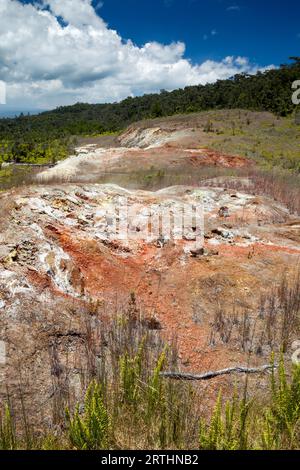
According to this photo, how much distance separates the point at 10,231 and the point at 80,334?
253cm

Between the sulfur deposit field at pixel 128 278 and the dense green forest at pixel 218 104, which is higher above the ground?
the dense green forest at pixel 218 104

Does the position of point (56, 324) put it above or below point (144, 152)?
below

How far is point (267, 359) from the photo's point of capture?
4.77m

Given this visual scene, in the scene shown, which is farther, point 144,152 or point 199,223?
point 144,152

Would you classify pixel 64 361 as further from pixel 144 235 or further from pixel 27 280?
pixel 144 235

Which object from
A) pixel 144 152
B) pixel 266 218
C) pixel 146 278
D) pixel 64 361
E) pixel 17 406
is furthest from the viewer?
pixel 144 152

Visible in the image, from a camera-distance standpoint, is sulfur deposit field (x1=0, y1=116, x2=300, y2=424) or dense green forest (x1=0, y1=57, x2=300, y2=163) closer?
sulfur deposit field (x1=0, y1=116, x2=300, y2=424)

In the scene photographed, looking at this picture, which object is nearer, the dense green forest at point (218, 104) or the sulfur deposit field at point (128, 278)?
the sulfur deposit field at point (128, 278)

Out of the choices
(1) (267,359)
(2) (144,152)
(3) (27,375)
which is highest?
(2) (144,152)

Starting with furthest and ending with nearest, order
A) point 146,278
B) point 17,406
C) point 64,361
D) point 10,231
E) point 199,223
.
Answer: point 199,223
point 146,278
point 10,231
point 64,361
point 17,406

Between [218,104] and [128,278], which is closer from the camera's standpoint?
[128,278]

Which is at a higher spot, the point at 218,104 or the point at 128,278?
the point at 218,104

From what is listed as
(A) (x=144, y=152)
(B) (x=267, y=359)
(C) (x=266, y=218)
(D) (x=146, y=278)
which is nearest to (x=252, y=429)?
(B) (x=267, y=359)

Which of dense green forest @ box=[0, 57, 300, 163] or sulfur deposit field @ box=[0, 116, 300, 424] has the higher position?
dense green forest @ box=[0, 57, 300, 163]
